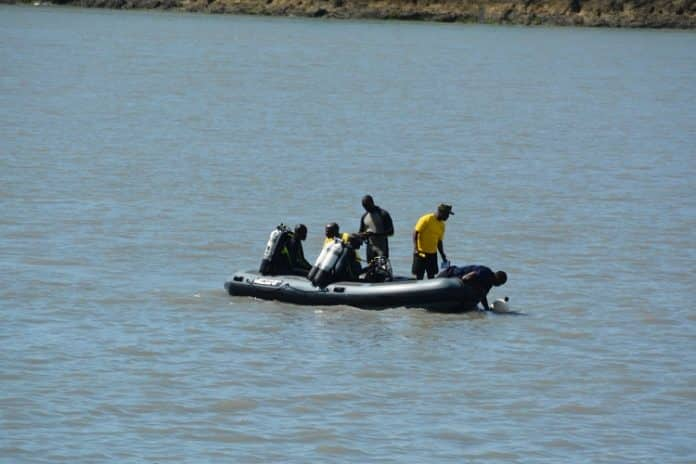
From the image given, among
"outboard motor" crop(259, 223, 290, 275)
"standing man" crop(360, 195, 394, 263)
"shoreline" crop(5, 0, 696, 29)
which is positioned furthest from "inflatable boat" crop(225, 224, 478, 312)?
"shoreline" crop(5, 0, 696, 29)

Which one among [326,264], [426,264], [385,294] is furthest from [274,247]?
[426,264]

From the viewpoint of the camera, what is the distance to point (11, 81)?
68.5m

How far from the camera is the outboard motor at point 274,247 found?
74.9 ft

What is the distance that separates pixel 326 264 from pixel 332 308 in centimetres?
60

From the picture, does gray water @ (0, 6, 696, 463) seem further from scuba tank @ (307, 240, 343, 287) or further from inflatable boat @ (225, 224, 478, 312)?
scuba tank @ (307, 240, 343, 287)

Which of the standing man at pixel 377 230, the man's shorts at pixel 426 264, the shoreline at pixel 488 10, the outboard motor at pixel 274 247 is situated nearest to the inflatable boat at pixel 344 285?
the outboard motor at pixel 274 247

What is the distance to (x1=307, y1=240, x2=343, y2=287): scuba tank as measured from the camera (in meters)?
22.2

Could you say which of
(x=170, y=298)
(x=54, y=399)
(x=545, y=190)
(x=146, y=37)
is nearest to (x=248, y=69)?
(x=146, y=37)

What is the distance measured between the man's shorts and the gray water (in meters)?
0.95

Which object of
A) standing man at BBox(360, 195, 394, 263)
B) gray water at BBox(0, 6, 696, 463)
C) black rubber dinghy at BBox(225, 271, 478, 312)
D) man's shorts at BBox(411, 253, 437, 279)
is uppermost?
standing man at BBox(360, 195, 394, 263)

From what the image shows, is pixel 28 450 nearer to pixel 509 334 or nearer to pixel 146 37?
pixel 509 334

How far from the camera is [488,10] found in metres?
127

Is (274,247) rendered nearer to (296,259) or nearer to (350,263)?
(296,259)

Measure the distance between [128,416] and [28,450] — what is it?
1481 millimetres
